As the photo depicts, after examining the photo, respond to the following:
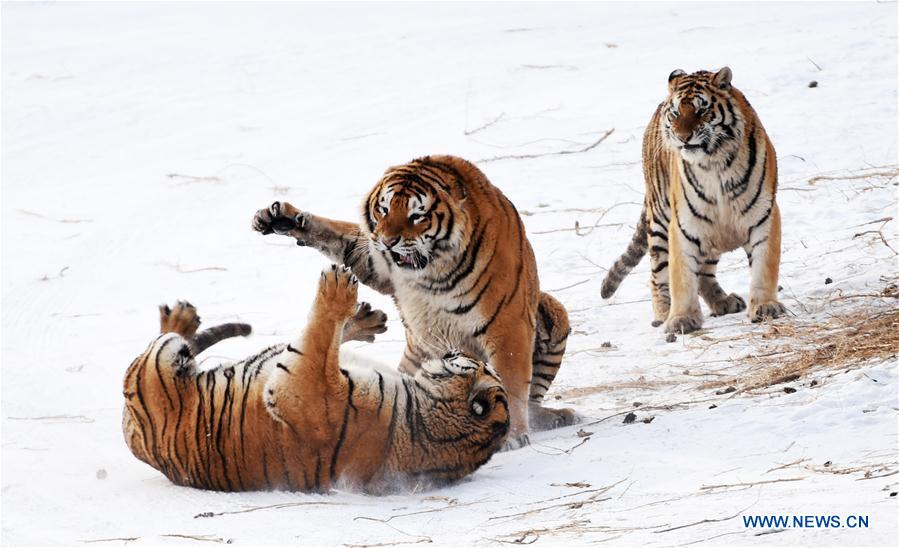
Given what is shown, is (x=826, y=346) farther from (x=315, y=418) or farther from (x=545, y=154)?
(x=545, y=154)

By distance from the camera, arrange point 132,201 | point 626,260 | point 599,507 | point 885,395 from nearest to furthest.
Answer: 1. point 599,507
2. point 885,395
3. point 626,260
4. point 132,201

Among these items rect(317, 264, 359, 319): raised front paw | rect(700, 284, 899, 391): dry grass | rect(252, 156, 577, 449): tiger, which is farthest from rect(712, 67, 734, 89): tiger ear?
rect(317, 264, 359, 319): raised front paw

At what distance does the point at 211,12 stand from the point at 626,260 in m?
9.82

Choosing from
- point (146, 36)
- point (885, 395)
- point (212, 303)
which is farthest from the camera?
point (146, 36)

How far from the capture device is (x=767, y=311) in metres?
6.75

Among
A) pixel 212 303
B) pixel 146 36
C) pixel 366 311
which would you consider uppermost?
pixel 146 36

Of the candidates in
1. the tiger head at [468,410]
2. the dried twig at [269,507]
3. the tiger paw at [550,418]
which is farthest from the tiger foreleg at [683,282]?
the dried twig at [269,507]

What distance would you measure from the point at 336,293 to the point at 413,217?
657mm

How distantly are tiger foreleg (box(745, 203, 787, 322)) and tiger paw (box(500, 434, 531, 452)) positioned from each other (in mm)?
2245

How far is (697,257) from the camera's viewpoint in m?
7.07

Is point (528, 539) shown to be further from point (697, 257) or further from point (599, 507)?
point (697, 257)

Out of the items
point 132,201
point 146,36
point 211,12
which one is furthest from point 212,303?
point 211,12

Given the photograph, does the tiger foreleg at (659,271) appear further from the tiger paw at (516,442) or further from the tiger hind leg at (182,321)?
the tiger hind leg at (182,321)

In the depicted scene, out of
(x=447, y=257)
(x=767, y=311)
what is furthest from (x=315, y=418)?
(x=767, y=311)
